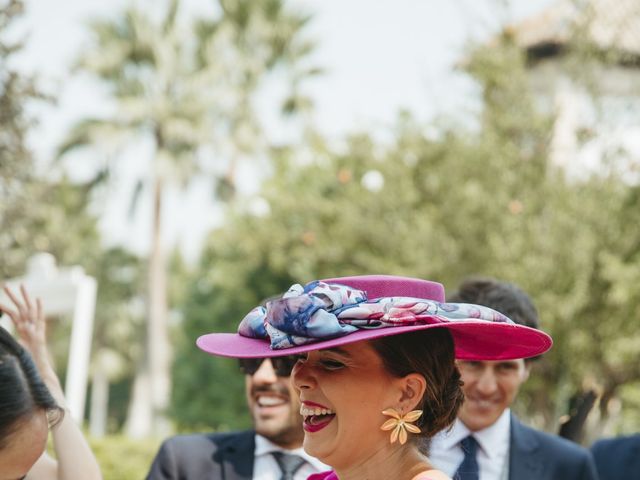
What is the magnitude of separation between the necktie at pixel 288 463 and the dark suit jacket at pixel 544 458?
893mm

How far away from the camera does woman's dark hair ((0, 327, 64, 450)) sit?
270cm

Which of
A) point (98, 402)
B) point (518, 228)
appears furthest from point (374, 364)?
point (98, 402)

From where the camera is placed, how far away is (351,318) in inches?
102

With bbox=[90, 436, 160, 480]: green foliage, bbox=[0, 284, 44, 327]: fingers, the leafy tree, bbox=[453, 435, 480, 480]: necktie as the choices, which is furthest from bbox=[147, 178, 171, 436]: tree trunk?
bbox=[0, 284, 44, 327]: fingers

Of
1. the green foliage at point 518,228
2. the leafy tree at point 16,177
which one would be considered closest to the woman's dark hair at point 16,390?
the leafy tree at point 16,177

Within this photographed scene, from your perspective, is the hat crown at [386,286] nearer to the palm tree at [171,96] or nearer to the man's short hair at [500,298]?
the man's short hair at [500,298]

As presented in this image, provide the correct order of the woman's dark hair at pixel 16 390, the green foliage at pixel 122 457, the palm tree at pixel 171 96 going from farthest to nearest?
the palm tree at pixel 171 96
the green foliage at pixel 122 457
the woman's dark hair at pixel 16 390

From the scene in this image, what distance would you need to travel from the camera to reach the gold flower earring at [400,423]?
2.72 m

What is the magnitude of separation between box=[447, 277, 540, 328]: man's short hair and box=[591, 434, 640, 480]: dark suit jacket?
142 centimetres

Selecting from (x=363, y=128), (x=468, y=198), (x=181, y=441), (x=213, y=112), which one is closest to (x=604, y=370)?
(x=468, y=198)

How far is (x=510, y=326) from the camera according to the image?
2660 millimetres

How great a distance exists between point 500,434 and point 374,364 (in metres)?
1.84

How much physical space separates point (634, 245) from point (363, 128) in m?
5.91

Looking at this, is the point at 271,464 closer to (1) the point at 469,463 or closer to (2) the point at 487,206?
(1) the point at 469,463
